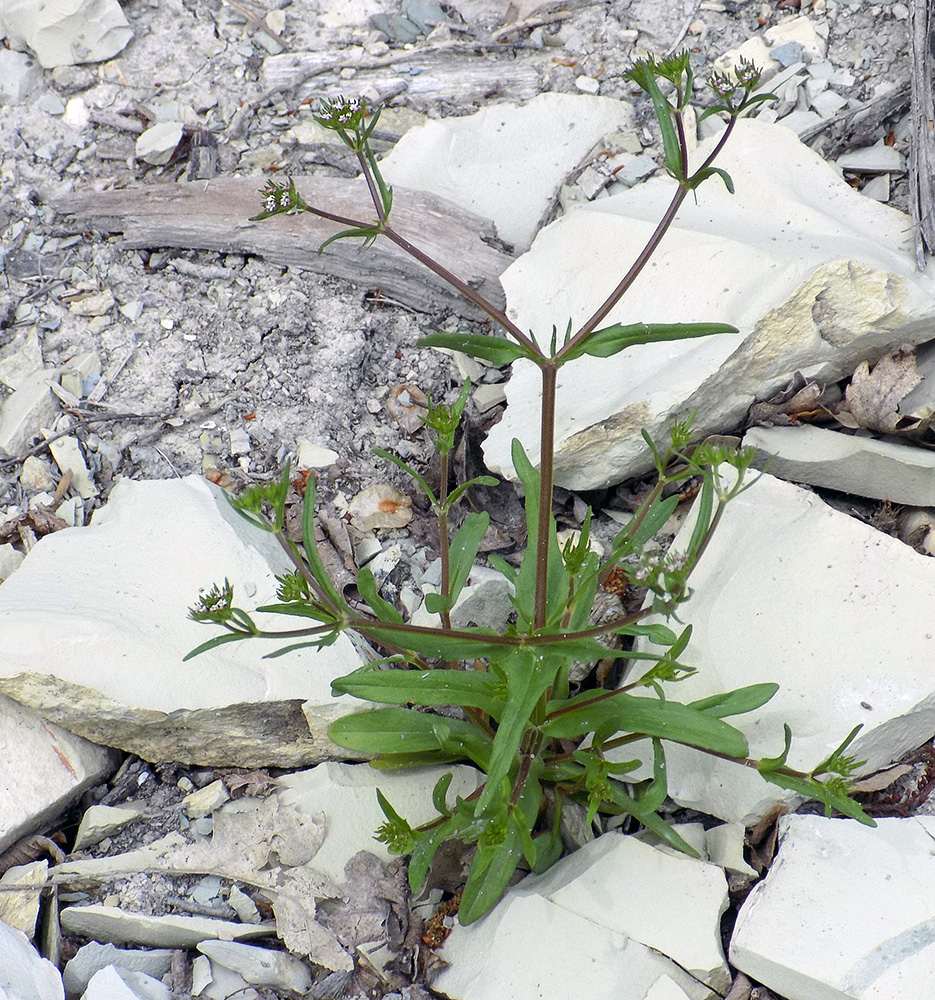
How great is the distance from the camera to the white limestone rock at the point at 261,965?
2746mm

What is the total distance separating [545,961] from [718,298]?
2.41m

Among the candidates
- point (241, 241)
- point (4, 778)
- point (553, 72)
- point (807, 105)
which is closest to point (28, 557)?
point (4, 778)

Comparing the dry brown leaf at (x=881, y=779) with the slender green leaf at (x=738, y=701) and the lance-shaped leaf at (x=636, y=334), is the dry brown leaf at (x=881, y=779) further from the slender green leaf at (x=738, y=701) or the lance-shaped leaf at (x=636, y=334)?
the lance-shaped leaf at (x=636, y=334)

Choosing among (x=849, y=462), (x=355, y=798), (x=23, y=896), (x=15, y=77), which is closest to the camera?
(x=23, y=896)

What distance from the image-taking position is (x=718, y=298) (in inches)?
143

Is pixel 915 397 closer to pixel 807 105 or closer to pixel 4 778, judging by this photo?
pixel 807 105

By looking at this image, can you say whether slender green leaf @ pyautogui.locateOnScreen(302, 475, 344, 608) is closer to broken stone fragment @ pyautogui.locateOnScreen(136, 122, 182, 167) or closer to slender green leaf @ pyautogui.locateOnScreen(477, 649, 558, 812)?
slender green leaf @ pyautogui.locateOnScreen(477, 649, 558, 812)

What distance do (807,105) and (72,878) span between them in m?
4.41

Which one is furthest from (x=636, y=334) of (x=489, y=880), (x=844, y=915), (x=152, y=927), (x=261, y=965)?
(x=152, y=927)

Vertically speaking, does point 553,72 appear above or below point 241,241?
above

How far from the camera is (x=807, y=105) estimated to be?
445 cm

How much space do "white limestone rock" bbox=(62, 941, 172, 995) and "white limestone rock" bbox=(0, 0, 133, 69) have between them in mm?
4397

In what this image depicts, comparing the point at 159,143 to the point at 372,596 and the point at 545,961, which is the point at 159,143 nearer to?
the point at 372,596

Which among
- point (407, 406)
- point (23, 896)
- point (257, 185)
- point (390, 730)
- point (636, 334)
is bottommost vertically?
point (23, 896)
